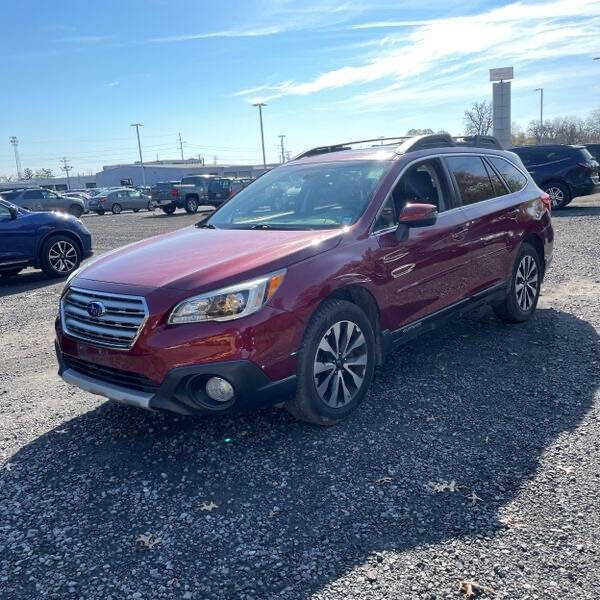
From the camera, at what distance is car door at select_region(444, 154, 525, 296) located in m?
5.01

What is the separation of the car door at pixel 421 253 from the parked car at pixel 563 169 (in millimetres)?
12469

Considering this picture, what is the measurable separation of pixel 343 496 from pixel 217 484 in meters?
0.71

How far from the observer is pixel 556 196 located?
16.7 meters

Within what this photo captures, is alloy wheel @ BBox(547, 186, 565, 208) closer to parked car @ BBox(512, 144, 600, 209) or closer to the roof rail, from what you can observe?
parked car @ BBox(512, 144, 600, 209)

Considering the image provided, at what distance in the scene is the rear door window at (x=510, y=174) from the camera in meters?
5.75

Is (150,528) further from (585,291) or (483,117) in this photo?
(483,117)

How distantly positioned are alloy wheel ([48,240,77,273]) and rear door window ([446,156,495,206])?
24.8 ft

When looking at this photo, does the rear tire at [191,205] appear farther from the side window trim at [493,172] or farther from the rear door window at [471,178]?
the rear door window at [471,178]

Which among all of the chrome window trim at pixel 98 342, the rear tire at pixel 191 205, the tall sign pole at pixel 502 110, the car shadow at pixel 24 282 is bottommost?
the rear tire at pixel 191 205

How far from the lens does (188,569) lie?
2.55 meters

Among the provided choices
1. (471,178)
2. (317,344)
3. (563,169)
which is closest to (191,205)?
(563,169)

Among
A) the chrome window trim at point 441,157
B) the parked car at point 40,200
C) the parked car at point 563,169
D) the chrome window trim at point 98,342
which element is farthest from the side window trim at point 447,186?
the parked car at point 40,200

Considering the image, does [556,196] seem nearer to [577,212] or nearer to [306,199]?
[577,212]

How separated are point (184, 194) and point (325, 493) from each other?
93.0ft
